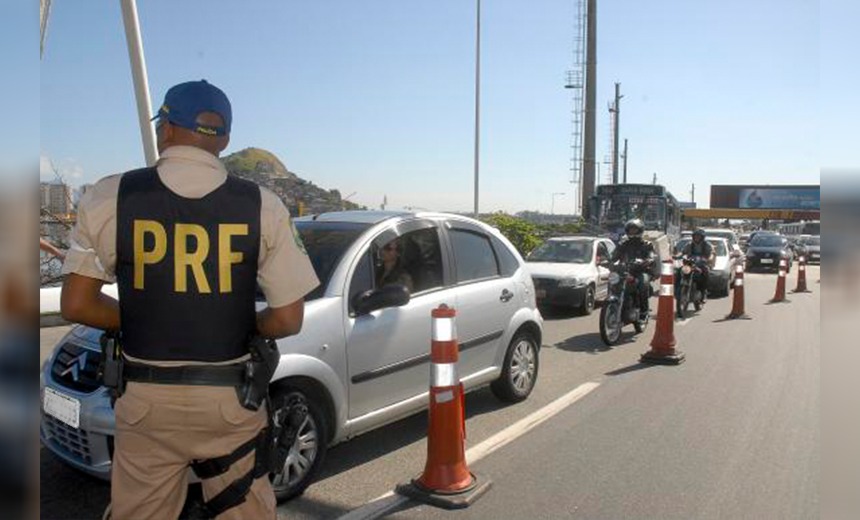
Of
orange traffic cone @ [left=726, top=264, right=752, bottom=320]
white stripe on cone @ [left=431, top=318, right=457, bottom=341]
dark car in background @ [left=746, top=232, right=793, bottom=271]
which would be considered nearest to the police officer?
white stripe on cone @ [left=431, top=318, right=457, bottom=341]

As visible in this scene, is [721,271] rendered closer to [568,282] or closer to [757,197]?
[568,282]

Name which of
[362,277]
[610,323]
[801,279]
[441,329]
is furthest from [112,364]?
[801,279]

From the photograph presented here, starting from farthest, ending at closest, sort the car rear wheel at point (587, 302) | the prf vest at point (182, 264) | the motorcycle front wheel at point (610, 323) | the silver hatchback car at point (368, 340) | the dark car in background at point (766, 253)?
the dark car in background at point (766, 253) → the car rear wheel at point (587, 302) → the motorcycle front wheel at point (610, 323) → the silver hatchback car at point (368, 340) → the prf vest at point (182, 264)

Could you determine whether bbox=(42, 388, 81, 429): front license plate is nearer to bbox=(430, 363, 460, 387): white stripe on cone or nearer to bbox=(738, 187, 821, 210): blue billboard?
bbox=(430, 363, 460, 387): white stripe on cone

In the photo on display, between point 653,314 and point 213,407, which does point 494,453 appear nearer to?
point 213,407

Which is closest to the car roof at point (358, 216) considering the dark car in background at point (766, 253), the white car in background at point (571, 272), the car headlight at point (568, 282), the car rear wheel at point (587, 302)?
the white car in background at point (571, 272)

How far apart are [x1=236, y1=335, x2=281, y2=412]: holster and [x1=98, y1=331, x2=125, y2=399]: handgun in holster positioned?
1.32 feet

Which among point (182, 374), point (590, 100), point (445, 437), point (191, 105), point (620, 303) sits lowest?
point (445, 437)

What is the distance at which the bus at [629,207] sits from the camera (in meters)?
22.7

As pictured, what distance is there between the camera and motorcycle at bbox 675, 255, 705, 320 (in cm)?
1323

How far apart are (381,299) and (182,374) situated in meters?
2.17

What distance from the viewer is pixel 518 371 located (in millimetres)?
6348

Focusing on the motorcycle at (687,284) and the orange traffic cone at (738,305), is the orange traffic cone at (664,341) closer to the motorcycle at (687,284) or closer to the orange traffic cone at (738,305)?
the motorcycle at (687,284)

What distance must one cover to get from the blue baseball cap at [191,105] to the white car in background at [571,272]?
10.2 m
